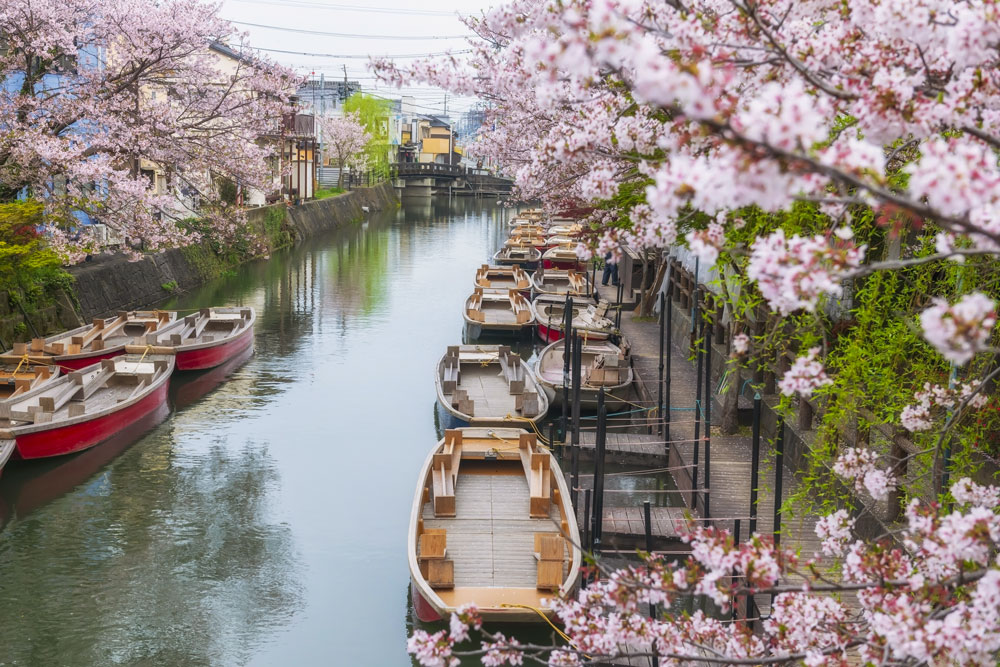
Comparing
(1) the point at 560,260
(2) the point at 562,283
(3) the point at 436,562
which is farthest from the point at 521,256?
(3) the point at 436,562

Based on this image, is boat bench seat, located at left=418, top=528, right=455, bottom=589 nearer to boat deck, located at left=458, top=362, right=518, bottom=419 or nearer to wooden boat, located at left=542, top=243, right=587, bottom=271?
boat deck, located at left=458, top=362, right=518, bottom=419

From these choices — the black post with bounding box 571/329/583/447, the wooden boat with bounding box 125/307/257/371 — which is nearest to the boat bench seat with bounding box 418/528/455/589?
the black post with bounding box 571/329/583/447

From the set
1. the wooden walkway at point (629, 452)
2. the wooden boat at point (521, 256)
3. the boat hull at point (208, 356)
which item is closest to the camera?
the wooden walkway at point (629, 452)

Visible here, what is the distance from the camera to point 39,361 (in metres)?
17.7

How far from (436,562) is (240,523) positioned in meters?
4.78

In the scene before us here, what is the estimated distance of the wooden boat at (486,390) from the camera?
15211 mm

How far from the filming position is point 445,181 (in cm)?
8775

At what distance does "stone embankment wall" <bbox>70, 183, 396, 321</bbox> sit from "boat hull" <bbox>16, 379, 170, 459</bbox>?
7935 mm

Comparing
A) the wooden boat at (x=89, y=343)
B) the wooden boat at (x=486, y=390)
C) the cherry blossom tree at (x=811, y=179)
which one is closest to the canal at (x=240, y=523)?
the wooden boat at (x=486, y=390)

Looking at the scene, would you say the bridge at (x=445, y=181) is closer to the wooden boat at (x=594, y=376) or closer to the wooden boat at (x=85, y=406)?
the wooden boat at (x=594, y=376)

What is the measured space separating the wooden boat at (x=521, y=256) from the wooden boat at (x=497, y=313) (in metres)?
8.45

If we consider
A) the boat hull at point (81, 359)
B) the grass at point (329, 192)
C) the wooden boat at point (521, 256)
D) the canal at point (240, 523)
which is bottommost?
the canal at point (240, 523)

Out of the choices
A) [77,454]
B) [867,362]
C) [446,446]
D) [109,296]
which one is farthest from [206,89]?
[867,362]

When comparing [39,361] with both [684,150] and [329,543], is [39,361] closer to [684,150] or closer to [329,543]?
[329,543]
